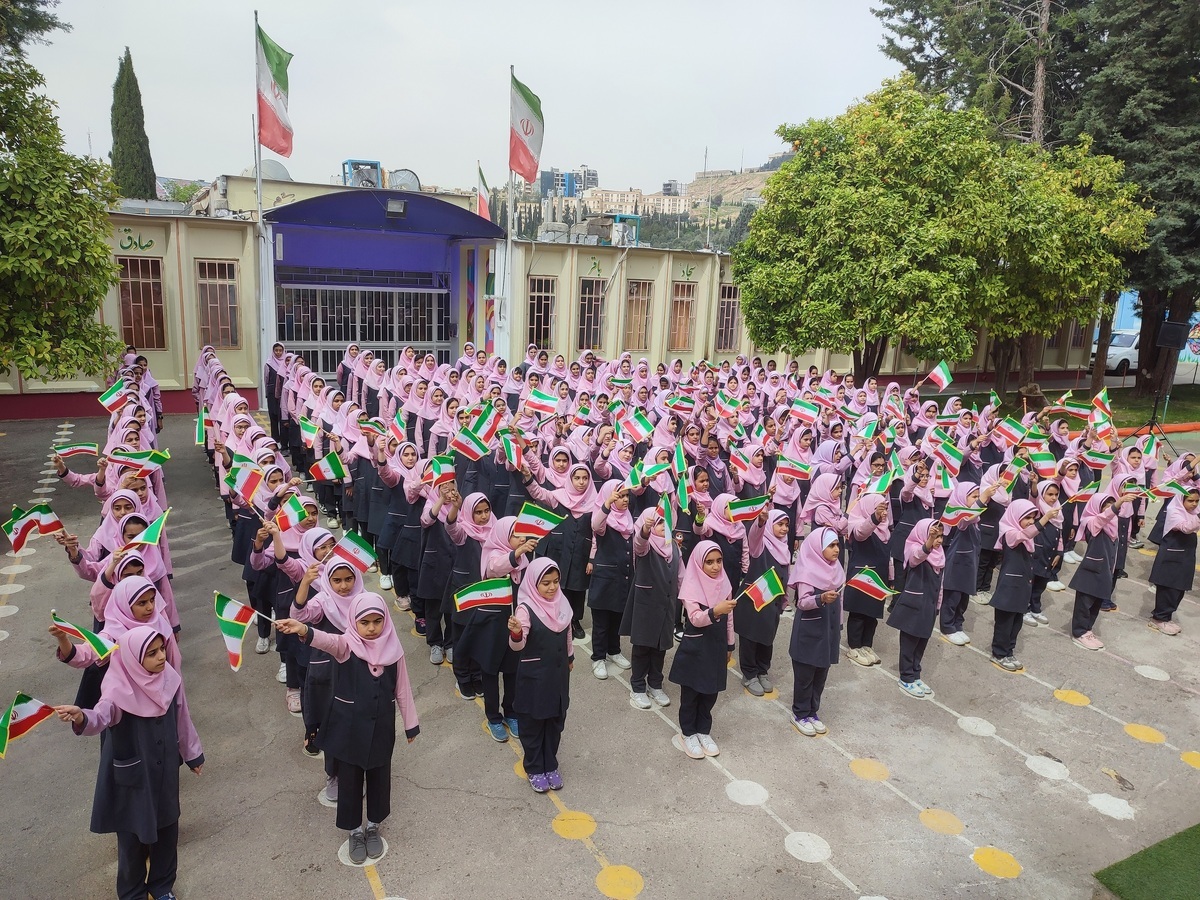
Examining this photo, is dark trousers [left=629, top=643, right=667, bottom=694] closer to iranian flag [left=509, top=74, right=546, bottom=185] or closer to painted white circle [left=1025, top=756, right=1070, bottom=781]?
painted white circle [left=1025, top=756, right=1070, bottom=781]

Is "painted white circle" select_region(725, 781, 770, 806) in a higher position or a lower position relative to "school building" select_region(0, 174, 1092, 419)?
lower

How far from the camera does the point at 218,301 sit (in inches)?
→ 663

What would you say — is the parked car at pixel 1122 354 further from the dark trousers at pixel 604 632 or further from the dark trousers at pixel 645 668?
the dark trousers at pixel 645 668

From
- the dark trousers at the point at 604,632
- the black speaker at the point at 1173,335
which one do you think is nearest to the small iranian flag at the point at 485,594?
the dark trousers at the point at 604,632

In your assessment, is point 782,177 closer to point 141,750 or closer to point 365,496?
point 365,496

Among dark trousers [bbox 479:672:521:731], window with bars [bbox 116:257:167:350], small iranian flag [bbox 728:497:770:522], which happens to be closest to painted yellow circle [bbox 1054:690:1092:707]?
small iranian flag [bbox 728:497:770:522]

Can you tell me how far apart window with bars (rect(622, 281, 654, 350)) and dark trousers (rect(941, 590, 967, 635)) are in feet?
47.5

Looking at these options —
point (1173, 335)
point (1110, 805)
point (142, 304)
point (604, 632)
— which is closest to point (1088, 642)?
point (1110, 805)

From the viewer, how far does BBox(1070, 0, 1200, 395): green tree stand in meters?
17.8

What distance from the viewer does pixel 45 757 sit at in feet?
17.7

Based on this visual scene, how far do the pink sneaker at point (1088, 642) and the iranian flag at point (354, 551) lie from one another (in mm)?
6934

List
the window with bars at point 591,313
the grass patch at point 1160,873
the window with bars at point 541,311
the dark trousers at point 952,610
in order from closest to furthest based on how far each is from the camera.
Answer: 1. the grass patch at point 1160,873
2. the dark trousers at point 952,610
3. the window with bars at point 541,311
4. the window with bars at point 591,313

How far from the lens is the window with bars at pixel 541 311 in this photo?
2008 cm

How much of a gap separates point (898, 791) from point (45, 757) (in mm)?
5663
